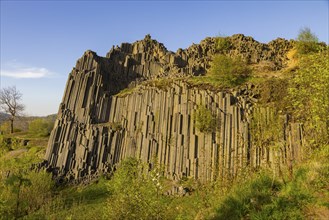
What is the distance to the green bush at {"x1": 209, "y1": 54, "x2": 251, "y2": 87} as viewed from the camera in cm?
2914

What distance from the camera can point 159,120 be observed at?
26078mm

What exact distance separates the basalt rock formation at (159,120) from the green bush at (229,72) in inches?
144

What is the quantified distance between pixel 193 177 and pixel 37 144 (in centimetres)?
3516

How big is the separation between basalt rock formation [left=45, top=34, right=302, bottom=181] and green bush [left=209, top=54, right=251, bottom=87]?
144 inches

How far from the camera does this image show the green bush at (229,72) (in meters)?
29.1

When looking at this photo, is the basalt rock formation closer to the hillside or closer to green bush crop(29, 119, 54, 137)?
the hillside

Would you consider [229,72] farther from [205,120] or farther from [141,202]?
[141,202]

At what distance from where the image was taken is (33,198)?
21.0m

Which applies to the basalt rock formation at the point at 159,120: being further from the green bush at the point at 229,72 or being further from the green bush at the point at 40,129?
the green bush at the point at 40,129

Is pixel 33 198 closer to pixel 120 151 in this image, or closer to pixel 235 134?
pixel 120 151

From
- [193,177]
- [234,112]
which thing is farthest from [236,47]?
[193,177]

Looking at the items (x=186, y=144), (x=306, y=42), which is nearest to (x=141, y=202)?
(x=186, y=144)

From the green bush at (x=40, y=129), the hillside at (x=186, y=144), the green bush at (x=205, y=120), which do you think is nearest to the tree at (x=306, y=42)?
the hillside at (x=186, y=144)

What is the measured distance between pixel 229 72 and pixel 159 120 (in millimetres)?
10053
